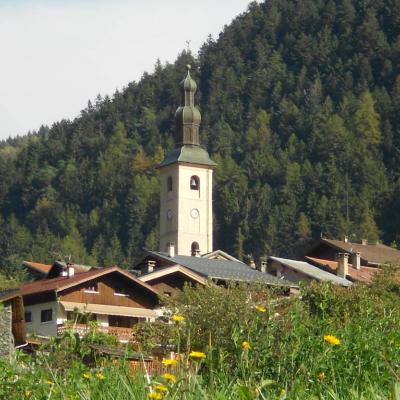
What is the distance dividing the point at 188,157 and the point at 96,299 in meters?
41.4

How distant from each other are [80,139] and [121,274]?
123 meters

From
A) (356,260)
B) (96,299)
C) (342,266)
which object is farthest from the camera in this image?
(356,260)

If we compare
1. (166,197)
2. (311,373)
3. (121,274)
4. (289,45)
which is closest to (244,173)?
(289,45)

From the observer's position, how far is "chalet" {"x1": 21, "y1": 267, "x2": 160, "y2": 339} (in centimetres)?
4784

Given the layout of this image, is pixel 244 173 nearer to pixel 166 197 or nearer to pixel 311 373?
pixel 166 197

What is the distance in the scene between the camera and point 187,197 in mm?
89312

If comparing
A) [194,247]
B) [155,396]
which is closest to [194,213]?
[194,247]

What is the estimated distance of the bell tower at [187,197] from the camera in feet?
288

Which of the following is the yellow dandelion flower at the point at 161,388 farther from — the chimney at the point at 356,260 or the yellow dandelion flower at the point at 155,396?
the chimney at the point at 356,260

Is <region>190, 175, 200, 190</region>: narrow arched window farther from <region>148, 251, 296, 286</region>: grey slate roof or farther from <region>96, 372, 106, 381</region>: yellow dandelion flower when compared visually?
<region>96, 372, 106, 381</region>: yellow dandelion flower

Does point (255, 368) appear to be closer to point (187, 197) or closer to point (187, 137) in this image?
point (187, 197)

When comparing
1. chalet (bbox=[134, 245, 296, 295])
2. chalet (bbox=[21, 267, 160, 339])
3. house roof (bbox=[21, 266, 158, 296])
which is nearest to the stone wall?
house roof (bbox=[21, 266, 158, 296])

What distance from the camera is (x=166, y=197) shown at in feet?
299

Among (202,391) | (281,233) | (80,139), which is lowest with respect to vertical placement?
(202,391)
